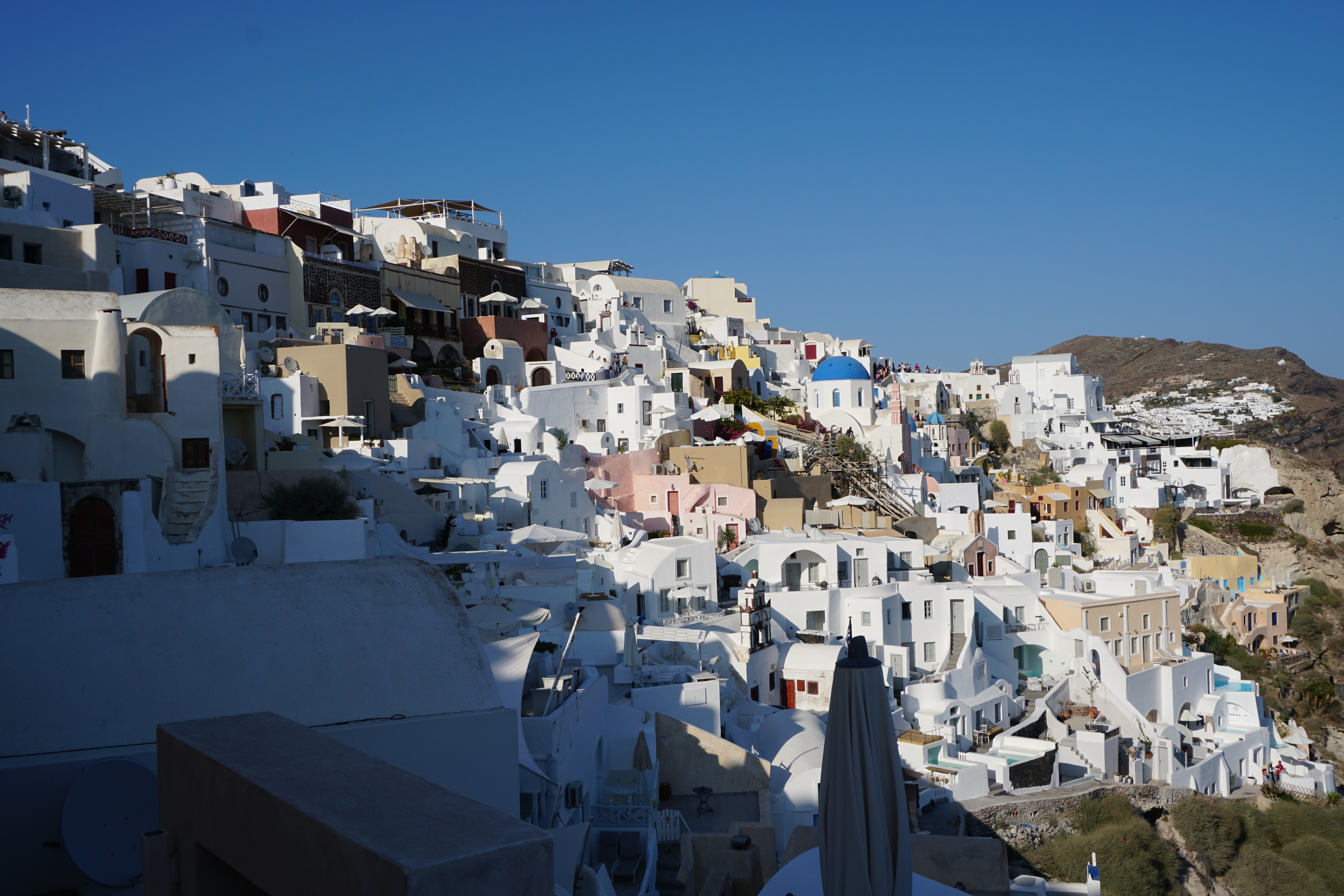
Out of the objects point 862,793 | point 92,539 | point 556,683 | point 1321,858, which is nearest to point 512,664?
point 556,683

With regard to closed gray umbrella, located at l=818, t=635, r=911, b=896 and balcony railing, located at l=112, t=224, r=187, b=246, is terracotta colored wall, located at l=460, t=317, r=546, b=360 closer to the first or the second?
balcony railing, located at l=112, t=224, r=187, b=246

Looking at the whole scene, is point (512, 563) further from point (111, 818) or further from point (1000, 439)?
point (1000, 439)

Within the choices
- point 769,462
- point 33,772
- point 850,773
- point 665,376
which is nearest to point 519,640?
point 33,772

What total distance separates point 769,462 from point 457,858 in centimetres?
3686

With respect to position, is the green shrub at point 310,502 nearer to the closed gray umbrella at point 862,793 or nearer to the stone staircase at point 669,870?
the stone staircase at point 669,870

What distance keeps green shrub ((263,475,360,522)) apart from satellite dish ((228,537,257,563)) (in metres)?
2.68

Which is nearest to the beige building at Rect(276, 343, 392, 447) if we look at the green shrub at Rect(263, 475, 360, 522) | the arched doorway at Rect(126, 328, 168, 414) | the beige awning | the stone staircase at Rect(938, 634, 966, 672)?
the green shrub at Rect(263, 475, 360, 522)

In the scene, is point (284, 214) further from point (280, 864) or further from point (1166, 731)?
point (280, 864)

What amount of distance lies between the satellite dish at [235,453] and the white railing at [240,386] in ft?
3.00

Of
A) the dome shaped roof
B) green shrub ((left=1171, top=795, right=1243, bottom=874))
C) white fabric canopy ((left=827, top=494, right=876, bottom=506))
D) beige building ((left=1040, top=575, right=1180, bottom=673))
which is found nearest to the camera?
green shrub ((left=1171, top=795, right=1243, bottom=874))

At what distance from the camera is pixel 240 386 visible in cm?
2103

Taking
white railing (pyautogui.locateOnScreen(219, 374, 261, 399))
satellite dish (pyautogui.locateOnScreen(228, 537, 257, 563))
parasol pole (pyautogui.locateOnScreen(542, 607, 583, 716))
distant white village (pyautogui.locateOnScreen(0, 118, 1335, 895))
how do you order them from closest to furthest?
distant white village (pyautogui.locateOnScreen(0, 118, 1335, 895)) → parasol pole (pyautogui.locateOnScreen(542, 607, 583, 716)) → satellite dish (pyautogui.locateOnScreen(228, 537, 257, 563)) → white railing (pyautogui.locateOnScreen(219, 374, 261, 399))

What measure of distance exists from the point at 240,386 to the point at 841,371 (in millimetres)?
34078

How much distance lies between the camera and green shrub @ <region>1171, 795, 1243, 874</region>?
81.6 feet
